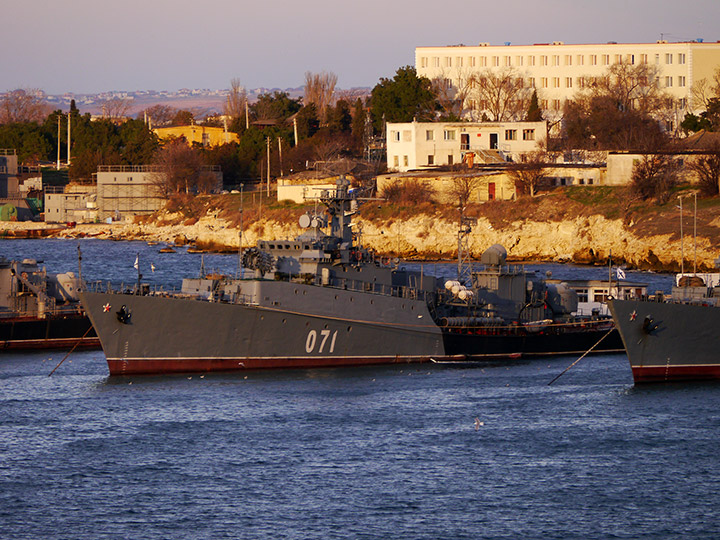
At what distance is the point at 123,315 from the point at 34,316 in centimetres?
1125

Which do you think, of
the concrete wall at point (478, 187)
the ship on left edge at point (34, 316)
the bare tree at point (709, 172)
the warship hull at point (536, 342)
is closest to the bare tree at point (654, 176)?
the bare tree at point (709, 172)

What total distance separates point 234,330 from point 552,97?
338 feet

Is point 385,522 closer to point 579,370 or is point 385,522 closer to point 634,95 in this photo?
point 579,370

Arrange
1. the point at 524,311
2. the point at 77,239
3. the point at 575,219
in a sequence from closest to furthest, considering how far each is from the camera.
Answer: the point at 524,311
the point at 575,219
the point at 77,239

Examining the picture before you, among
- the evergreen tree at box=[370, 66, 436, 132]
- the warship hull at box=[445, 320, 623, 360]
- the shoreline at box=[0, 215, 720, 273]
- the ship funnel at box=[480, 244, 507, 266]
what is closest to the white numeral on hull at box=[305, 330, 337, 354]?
the warship hull at box=[445, 320, 623, 360]

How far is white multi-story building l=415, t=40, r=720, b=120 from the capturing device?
135 m

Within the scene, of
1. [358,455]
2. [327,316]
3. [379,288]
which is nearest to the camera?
[358,455]

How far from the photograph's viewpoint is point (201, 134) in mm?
161500

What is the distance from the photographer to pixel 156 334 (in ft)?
142

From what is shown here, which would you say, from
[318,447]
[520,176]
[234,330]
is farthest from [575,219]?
[318,447]

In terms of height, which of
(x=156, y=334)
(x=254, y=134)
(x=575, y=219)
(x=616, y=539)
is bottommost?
(x=616, y=539)

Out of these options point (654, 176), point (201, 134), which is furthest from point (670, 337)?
point (201, 134)

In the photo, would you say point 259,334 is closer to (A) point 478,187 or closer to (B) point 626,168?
(A) point 478,187

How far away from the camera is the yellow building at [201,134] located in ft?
525
